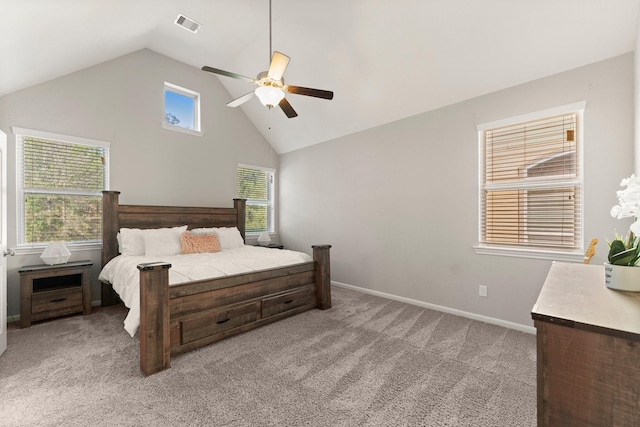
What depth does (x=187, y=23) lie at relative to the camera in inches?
138

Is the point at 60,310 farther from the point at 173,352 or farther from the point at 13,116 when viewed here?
the point at 13,116

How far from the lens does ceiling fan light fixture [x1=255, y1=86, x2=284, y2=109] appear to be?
8.49 ft

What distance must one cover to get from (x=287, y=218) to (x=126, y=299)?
337 centimetres

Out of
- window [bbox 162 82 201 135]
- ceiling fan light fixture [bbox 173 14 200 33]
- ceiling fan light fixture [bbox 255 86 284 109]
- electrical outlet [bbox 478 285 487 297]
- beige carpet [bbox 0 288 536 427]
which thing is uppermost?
ceiling fan light fixture [bbox 173 14 200 33]

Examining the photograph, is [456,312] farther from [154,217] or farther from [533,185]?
[154,217]

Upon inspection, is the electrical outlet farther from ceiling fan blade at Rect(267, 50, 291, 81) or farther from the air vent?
the air vent

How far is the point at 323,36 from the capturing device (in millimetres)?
A: 3404

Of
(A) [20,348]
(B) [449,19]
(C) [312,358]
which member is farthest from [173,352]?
(B) [449,19]

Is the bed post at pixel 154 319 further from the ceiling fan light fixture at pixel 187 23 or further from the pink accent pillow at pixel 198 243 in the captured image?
the ceiling fan light fixture at pixel 187 23

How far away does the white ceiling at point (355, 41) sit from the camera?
7.77 feet

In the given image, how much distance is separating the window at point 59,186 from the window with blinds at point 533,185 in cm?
485

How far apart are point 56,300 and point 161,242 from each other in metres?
1.18

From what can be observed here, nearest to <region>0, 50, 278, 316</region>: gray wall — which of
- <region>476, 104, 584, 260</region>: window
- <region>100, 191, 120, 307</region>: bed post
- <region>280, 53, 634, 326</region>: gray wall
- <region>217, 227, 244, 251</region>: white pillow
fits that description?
<region>100, 191, 120, 307</region>: bed post

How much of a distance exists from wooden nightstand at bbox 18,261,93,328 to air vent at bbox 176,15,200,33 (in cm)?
309
